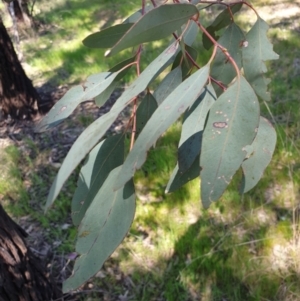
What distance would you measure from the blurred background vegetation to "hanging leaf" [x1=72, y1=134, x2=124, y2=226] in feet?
3.58

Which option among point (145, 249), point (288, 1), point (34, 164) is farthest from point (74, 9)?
point (145, 249)

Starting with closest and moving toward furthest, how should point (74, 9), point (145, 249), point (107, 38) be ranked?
point (107, 38), point (145, 249), point (74, 9)

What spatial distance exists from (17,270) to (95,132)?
1060 mm

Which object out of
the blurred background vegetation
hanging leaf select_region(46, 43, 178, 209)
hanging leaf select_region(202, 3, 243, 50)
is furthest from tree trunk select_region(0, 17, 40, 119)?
hanging leaf select_region(46, 43, 178, 209)

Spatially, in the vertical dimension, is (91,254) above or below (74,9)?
above

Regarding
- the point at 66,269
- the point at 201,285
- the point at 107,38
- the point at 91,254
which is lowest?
the point at 201,285

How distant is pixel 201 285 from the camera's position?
1.71m

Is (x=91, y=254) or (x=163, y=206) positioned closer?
(x=91, y=254)

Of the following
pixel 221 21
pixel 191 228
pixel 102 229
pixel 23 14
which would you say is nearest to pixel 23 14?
pixel 23 14

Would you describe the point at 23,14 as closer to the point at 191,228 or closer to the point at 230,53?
the point at 191,228

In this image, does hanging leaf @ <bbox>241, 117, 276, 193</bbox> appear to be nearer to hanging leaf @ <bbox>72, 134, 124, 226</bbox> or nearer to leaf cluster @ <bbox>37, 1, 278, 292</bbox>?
leaf cluster @ <bbox>37, 1, 278, 292</bbox>

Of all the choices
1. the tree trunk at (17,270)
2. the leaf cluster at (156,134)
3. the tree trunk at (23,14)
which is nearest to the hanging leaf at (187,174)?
the leaf cluster at (156,134)

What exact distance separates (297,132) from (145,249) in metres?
1.16

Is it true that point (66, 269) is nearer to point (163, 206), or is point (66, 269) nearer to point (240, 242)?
point (163, 206)
